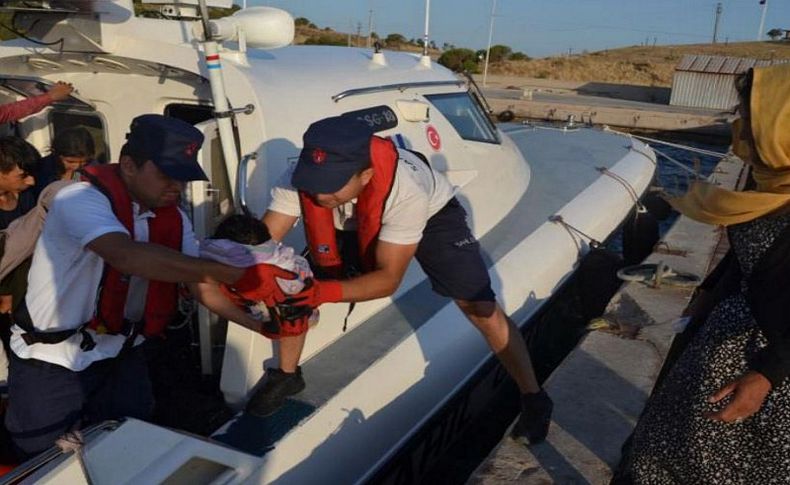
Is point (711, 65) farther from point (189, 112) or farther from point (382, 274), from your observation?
point (382, 274)

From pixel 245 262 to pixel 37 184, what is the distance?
1.94 m

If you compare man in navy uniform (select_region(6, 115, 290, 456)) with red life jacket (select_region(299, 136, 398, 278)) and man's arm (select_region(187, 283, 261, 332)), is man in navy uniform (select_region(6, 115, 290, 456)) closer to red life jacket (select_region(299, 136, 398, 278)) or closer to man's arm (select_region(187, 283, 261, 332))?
man's arm (select_region(187, 283, 261, 332))

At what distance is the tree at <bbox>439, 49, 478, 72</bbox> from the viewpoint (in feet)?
104

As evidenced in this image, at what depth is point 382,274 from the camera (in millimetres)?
2789

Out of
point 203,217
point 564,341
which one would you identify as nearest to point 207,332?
point 203,217

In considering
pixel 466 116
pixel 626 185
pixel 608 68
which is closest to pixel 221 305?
pixel 466 116

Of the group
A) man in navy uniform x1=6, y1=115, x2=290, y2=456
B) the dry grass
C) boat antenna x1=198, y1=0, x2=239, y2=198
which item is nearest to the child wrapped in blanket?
man in navy uniform x1=6, y1=115, x2=290, y2=456

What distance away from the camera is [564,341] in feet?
19.2

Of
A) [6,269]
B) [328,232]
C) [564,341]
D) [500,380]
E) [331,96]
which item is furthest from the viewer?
[564,341]

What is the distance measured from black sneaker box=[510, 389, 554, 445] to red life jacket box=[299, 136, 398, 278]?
1.04 meters

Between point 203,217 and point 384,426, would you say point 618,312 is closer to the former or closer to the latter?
point 384,426

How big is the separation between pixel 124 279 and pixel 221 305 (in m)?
0.43

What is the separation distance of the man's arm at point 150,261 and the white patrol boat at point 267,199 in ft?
1.72

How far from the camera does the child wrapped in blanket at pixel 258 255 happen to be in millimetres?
2553
